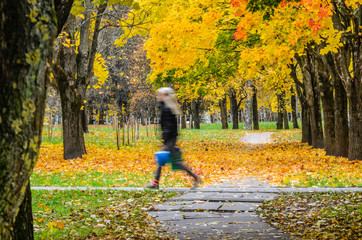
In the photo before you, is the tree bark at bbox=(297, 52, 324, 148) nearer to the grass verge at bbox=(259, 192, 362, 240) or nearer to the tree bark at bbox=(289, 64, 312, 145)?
the tree bark at bbox=(289, 64, 312, 145)

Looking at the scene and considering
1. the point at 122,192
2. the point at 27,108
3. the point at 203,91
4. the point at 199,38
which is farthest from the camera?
the point at 203,91

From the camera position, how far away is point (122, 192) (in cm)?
970

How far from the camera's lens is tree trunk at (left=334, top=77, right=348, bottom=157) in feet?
51.3

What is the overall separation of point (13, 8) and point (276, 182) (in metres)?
9.70

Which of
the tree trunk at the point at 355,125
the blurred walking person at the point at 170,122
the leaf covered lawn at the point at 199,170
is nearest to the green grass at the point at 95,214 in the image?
the blurred walking person at the point at 170,122

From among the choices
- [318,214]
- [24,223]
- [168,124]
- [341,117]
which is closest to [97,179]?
[168,124]

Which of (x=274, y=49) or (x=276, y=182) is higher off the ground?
(x=274, y=49)

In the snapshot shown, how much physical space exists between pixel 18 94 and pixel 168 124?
5814 mm

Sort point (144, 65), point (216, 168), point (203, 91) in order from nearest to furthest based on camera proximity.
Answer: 1. point (216, 168)
2. point (203, 91)
3. point (144, 65)

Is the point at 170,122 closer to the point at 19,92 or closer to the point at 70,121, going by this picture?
the point at 19,92

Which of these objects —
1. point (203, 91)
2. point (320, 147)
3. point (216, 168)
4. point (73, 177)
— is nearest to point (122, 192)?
point (73, 177)

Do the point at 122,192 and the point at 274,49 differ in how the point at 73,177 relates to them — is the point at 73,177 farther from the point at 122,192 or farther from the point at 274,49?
the point at 274,49

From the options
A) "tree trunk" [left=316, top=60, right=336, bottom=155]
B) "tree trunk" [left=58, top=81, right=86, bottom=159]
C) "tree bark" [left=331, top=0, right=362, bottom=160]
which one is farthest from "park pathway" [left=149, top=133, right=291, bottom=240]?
"tree trunk" [left=58, top=81, right=86, bottom=159]

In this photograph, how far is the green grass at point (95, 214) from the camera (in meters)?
6.39
